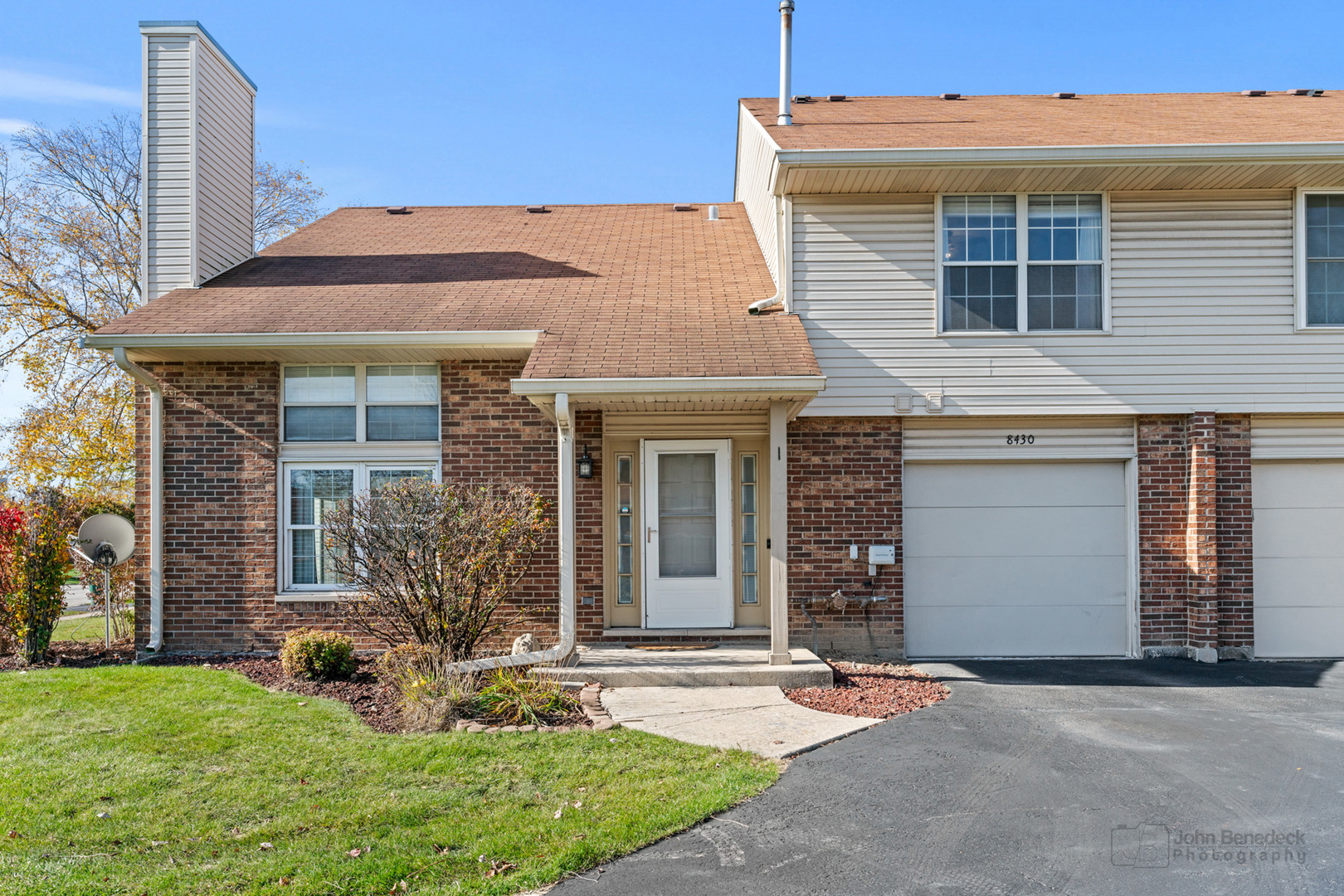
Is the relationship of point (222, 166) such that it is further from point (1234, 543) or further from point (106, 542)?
point (1234, 543)

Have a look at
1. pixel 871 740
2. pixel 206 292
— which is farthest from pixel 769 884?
pixel 206 292

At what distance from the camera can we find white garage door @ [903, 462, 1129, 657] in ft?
30.8

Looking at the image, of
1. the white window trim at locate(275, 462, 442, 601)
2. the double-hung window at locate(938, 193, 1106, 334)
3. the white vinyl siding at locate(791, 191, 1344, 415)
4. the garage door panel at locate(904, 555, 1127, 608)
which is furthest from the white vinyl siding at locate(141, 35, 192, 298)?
the garage door panel at locate(904, 555, 1127, 608)

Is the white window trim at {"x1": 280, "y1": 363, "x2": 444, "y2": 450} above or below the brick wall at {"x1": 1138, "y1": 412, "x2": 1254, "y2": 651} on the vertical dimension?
above

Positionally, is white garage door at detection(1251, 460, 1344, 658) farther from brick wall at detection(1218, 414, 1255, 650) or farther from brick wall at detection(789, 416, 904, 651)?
brick wall at detection(789, 416, 904, 651)

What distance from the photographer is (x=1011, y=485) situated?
9461 millimetres

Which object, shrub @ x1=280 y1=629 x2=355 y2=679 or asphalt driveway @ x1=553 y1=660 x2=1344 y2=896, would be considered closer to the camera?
asphalt driveway @ x1=553 y1=660 x2=1344 y2=896

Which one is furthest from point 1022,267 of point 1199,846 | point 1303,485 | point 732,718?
point 1199,846

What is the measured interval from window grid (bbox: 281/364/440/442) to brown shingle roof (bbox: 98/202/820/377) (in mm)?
579

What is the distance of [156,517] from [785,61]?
27.1ft

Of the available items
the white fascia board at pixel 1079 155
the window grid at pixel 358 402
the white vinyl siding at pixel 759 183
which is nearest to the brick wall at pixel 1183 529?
the white fascia board at pixel 1079 155

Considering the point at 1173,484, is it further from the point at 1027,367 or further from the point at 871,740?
the point at 871,740

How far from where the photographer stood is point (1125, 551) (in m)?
9.38

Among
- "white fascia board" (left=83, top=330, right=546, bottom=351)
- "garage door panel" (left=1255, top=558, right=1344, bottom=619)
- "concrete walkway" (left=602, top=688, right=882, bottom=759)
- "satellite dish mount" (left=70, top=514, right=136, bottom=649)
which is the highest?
"white fascia board" (left=83, top=330, right=546, bottom=351)
